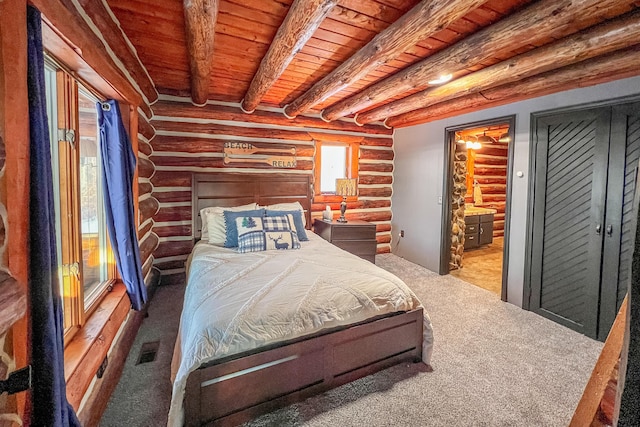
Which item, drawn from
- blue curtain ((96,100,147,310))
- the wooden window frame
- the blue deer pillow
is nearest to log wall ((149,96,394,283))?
the blue deer pillow

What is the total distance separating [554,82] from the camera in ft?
8.95

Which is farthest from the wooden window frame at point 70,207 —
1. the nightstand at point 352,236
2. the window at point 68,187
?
the nightstand at point 352,236

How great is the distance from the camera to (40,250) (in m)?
1.02

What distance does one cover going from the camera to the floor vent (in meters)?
2.33

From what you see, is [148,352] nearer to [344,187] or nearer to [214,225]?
[214,225]

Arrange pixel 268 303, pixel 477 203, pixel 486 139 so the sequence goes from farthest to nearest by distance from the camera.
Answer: pixel 477 203, pixel 486 139, pixel 268 303

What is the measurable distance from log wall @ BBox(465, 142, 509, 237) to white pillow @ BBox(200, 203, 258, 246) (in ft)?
17.9

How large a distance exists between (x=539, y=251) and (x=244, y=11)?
3.62 m

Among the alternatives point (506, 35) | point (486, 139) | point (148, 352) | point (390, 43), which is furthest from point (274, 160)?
point (486, 139)

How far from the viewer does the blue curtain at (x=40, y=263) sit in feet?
3.31

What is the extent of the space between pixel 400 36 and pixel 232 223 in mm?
2509

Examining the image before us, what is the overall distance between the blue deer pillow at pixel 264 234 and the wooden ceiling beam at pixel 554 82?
8.63 ft

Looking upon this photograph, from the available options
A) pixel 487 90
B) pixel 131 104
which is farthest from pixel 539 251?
pixel 131 104

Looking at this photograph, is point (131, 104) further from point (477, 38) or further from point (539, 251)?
point (539, 251)
